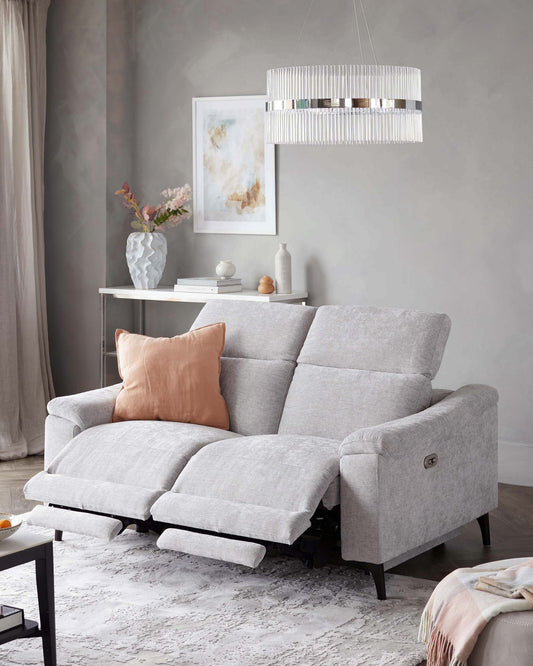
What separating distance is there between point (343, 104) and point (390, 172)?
196 centimetres

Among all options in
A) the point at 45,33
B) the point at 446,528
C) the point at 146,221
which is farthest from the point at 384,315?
the point at 45,33

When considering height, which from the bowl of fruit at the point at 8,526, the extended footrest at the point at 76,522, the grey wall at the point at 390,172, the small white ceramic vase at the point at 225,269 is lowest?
the extended footrest at the point at 76,522

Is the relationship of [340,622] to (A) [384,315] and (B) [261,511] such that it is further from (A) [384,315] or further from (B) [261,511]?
(A) [384,315]

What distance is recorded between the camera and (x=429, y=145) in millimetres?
5539

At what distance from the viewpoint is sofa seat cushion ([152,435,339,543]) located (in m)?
3.66

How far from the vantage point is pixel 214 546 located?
12.2 ft

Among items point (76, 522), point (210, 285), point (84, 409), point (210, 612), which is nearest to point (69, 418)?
point (84, 409)

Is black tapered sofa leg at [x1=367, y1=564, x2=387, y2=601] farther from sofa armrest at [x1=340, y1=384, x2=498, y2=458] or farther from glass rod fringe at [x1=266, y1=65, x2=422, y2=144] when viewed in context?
glass rod fringe at [x1=266, y1=65, x2=422, y2=144]

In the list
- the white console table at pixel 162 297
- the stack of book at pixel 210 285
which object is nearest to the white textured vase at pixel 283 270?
the white console table at pixel 162 297

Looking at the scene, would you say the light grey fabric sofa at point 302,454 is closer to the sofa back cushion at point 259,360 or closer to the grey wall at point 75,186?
the sofa back cushion at point 259,360

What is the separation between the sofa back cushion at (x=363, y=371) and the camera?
422 centimetres

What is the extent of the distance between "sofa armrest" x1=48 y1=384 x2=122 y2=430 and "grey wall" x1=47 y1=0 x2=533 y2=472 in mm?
1764

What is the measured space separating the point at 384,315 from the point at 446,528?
92 cm

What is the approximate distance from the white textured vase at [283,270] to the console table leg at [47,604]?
295cm
